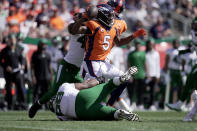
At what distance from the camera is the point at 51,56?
55.7 ft

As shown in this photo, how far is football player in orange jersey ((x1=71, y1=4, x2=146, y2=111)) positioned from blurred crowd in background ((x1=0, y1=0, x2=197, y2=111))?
175 inches

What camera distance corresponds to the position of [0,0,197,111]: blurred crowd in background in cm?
1527

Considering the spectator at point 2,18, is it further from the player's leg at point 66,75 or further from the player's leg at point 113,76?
the player's leg at point 113,76

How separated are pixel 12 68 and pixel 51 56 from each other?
1989 millimetres

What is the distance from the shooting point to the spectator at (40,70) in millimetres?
16156

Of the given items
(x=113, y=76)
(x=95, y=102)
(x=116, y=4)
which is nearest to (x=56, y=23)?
(x=116, y=4)

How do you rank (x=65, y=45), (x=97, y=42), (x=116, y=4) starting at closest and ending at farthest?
1. (x=97, y=42)
2. (x=116, y=4)
3. (x=65, y=45)

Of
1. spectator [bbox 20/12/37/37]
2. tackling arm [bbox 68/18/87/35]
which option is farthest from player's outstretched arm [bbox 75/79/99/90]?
spectator [bbox 20/12/37/37]

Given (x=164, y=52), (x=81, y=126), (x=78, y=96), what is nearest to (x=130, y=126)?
(x=81, y=126)

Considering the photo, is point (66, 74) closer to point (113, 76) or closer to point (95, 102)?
point (113, 76)

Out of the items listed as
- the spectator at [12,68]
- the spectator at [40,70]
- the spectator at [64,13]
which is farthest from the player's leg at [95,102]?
the spectator at [64,13]

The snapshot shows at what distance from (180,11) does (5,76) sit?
384 inches

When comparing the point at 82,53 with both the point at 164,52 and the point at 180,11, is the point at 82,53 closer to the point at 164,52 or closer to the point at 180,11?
the point at 164,52

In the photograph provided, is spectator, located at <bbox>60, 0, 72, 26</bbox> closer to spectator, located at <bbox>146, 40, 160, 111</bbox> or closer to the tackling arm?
spectator, located at <bbox>146, 40, 160, 111</bbox>
